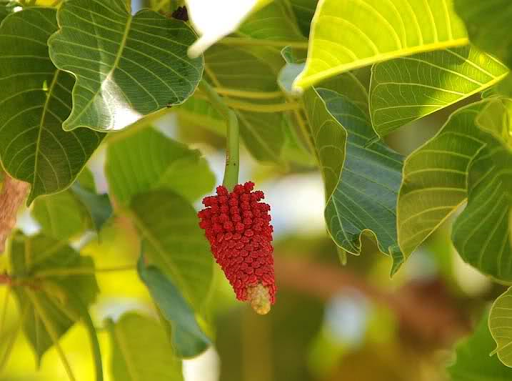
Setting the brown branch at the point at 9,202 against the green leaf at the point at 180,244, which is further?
the green leaf at the point at 180,244

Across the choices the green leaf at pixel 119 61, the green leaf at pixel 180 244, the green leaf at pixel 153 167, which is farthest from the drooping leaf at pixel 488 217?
the green leaf at pixel 153 167

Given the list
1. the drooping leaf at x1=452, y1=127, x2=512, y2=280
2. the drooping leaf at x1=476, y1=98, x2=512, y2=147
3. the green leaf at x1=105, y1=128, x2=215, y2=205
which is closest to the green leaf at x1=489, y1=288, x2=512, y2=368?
the drooping leaf at x1=452, y1=127, x2=512, y2=280

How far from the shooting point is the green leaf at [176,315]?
1.17 metres

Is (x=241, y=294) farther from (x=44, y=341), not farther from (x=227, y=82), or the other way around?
(x=44, y=341)

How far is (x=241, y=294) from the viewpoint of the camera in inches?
33.8

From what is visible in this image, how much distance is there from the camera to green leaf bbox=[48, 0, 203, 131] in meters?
0.83

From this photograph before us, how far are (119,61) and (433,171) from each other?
0.30 m

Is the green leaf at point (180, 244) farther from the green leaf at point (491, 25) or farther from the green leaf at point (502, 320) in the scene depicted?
the green leaf at point (491, 25)

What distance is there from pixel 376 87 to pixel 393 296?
7.00ft

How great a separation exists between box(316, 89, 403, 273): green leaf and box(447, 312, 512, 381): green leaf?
33 centimetres

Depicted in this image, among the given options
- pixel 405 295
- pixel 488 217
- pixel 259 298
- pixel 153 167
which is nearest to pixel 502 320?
pixel 488 217

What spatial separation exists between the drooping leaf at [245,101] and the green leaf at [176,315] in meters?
0.21

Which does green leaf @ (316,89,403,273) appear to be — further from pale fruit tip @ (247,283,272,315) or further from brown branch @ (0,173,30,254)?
brown branch @ (0,173,30,254)

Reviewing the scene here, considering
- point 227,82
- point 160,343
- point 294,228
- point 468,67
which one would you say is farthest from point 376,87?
point 294,228
